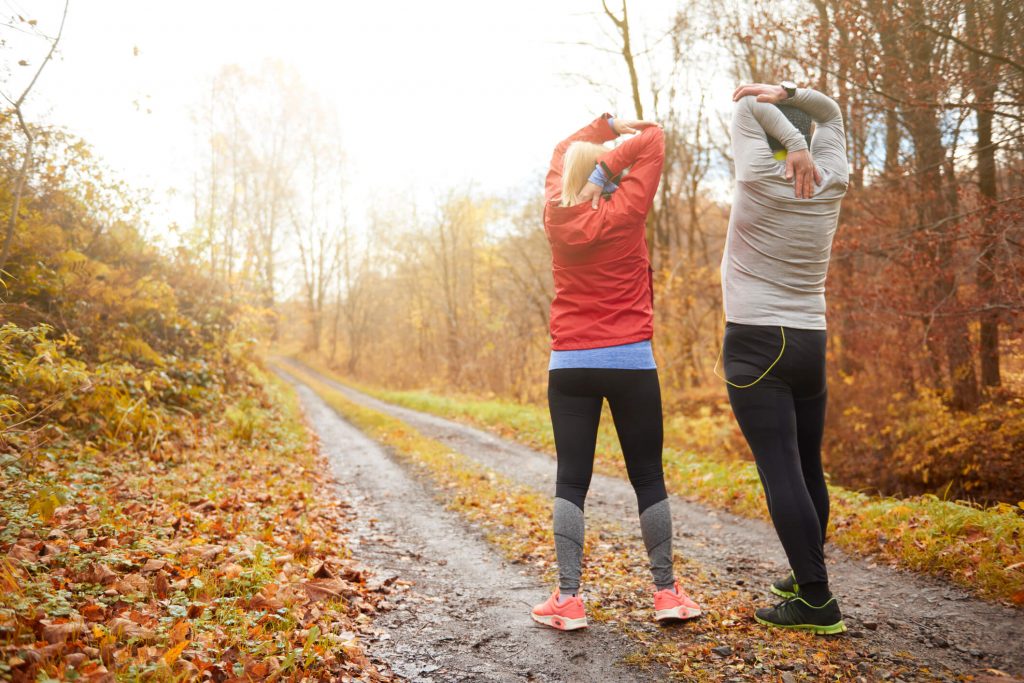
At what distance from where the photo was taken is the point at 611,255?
2795mm

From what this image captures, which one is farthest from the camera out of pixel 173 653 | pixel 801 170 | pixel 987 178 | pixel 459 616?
pixel 987 178

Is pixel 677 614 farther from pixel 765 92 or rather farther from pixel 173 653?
pixel 765 92

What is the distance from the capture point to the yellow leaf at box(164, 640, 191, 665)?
2.23 m

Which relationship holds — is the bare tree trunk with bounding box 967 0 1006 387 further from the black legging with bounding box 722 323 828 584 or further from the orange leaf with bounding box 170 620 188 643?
the orange leaf with bounding box 170 620 188 643

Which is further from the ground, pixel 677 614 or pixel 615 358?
pixel 615 358

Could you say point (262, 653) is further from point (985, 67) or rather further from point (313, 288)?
point (313, 288)

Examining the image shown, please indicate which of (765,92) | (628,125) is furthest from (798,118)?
(628,125)

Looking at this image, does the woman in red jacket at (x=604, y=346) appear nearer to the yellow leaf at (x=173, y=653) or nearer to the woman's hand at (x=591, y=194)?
the woman's hand at (x=591, y=194)

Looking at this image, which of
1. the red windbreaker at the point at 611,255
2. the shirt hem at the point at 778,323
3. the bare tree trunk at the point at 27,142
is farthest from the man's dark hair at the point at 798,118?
the bare tree trunk at the point at 27,142

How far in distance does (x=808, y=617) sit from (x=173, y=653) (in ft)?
8.71

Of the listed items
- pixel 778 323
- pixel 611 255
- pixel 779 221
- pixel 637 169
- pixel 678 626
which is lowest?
pixel 678 626

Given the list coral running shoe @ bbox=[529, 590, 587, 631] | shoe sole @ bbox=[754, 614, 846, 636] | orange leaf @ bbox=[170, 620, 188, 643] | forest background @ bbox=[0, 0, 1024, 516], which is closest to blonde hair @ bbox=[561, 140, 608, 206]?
coral running shoe @ bbox=[529, 590, 587, 631]

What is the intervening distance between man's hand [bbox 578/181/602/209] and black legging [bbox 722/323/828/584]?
891 millimetres

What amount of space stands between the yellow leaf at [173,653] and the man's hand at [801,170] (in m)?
3.19
